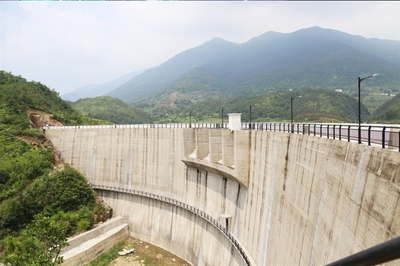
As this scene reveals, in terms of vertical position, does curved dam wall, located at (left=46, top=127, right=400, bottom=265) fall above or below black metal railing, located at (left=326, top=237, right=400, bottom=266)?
below

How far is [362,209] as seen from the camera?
32.0ft

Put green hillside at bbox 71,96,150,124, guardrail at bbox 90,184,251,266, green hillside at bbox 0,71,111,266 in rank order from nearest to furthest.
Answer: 1. guardrail at bbox 90,184,251,266
2. green hillside at bbox 0,71,111,266
3. green hillside at bbox 71,96,150,124

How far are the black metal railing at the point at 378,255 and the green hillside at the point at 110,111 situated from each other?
107860 mm

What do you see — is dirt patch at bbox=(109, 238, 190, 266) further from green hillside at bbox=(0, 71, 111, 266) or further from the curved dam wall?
green hillside at bbox=(0, 71, 111, 266)

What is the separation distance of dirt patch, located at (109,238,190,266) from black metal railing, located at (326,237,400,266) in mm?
29751

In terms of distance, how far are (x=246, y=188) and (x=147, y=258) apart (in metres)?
14.3

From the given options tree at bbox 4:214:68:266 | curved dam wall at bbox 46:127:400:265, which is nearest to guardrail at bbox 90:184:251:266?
curved dam wall at bbox 46:127:400:265

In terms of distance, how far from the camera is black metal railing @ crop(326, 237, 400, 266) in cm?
221

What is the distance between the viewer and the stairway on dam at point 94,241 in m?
29.9

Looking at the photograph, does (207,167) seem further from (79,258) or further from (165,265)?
(79,258)

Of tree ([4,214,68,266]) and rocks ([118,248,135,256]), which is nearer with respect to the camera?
tree ([4,214,68,266])

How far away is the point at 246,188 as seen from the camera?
75.7ft

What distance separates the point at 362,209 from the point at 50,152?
40360 millimetres

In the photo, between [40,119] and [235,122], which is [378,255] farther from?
[40,119]
